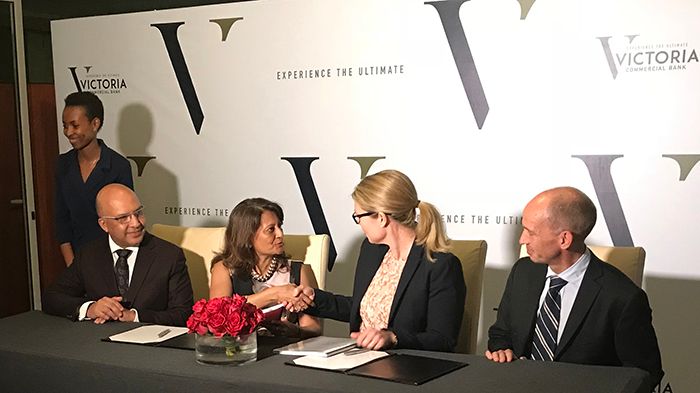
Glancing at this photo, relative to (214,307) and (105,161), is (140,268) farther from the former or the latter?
(105,161)

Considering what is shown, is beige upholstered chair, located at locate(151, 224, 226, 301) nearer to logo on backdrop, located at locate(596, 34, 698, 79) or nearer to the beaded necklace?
the beaded necklace

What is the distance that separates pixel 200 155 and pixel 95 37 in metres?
1.05

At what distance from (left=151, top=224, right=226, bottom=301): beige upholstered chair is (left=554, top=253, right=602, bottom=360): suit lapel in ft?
5.33

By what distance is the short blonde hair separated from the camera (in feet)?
9.95

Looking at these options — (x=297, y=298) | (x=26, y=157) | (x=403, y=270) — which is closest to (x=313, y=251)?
(x=297, y=298)

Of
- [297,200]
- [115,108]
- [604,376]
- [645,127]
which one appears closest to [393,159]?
[297,200]

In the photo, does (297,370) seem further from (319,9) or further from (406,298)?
(319,9)

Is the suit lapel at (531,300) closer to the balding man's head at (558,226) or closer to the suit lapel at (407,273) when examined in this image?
the balding man's head at (558,226)

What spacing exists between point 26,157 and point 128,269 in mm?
2515

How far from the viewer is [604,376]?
7.43 feet

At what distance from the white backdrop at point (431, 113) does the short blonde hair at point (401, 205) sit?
1117 millimetres

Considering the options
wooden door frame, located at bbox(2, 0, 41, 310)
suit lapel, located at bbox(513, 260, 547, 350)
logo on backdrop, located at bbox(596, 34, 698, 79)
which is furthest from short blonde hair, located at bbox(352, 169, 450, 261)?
wooden door frame, located at bbox(2, 0, 41, 310)

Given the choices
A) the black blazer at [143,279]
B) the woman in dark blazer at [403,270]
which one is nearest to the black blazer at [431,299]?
→ the woman in dark blazer at [403,270]

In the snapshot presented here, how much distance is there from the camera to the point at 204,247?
378 centimetres
